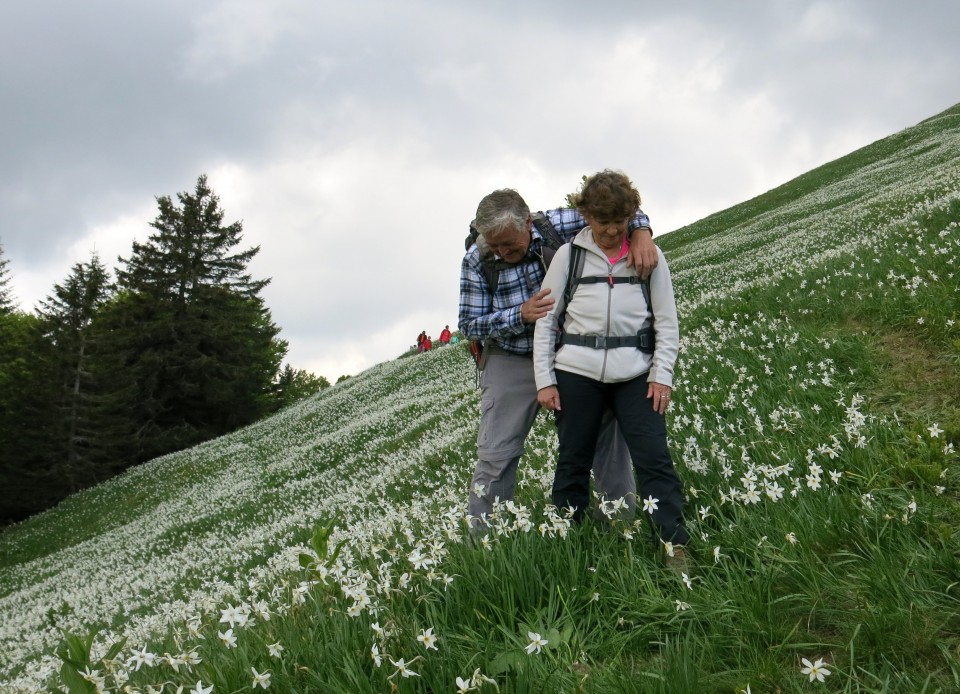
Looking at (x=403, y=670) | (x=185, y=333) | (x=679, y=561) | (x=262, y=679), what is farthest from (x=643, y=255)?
(x=185, y=333)

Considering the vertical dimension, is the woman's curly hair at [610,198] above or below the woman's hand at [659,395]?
above

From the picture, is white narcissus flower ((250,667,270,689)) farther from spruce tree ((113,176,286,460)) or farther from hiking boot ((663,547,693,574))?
spruce tree ((113,176,286,460))

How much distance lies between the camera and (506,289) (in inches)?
206

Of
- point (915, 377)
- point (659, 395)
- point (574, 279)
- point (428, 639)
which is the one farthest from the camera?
point (915, 377)

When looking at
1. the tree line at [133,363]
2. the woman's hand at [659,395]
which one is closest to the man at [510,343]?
the woman's hand at [659,395]

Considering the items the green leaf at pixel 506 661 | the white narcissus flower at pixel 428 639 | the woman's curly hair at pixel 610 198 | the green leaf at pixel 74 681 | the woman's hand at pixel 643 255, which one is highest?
the woman's curly hair at pixel 610 198

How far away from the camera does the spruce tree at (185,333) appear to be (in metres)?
50.7

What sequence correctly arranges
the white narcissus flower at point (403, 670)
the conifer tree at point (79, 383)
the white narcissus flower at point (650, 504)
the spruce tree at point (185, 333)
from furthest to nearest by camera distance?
the spruce tree at point (185, 333)
the conifer tree at point (79, 383)
the white narcissus flower at point (650, 504)
the white narcissus flower at point (403, 670)

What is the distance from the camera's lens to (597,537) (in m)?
4.33

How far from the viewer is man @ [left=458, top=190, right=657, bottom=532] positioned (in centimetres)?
488

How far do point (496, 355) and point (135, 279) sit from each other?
Answer: 5568 cm

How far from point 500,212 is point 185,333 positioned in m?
52.2

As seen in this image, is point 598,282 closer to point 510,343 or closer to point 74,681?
point 510,343

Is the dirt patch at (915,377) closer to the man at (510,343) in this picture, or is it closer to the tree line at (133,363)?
the man at (510,343)
